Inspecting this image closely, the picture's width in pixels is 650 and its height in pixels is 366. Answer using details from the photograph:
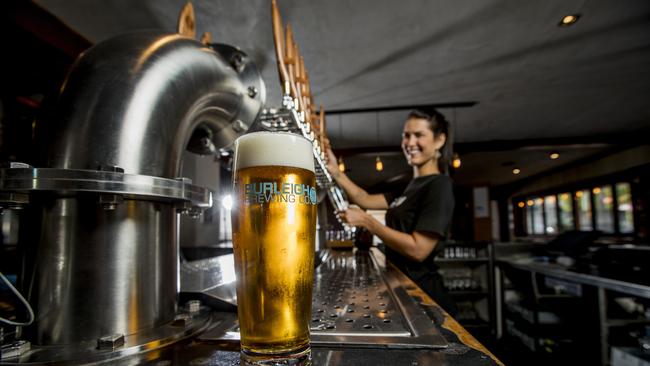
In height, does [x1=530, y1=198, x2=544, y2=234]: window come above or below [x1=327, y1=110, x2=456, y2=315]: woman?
below

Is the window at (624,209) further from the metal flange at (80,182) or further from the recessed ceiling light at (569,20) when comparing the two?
the metal flange at (80,182)

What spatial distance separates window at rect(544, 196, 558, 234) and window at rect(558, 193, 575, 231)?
44 centimetres

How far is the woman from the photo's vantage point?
1.86m

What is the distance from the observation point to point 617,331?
3088 millimetres

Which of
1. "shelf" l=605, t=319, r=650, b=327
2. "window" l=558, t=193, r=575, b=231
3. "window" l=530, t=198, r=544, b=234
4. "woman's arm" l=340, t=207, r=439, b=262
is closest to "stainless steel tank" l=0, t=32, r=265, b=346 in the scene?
"woman's arm" l=340, t=207, r=439, b=262

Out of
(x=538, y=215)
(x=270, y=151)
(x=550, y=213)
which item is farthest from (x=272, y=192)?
(x=538, y=215)

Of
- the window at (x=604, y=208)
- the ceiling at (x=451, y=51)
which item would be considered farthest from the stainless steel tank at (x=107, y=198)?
the window at (x=604, y=208)

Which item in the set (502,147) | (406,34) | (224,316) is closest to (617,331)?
(406,34)

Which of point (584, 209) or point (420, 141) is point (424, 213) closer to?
point (420, 141)

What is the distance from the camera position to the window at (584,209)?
1124 cm

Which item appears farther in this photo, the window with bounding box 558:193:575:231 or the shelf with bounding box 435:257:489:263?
the window with bounding box 558:193:575:231

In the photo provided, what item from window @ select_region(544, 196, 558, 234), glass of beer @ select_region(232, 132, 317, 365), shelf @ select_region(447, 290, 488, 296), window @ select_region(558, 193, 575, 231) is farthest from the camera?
window @ select_region(544, 196, 558, 234)

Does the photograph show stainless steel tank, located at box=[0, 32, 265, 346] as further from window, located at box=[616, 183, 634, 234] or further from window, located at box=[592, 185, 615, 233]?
window, located at box=[592, 185, 615, 233]

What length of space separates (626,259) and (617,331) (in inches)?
27.2
